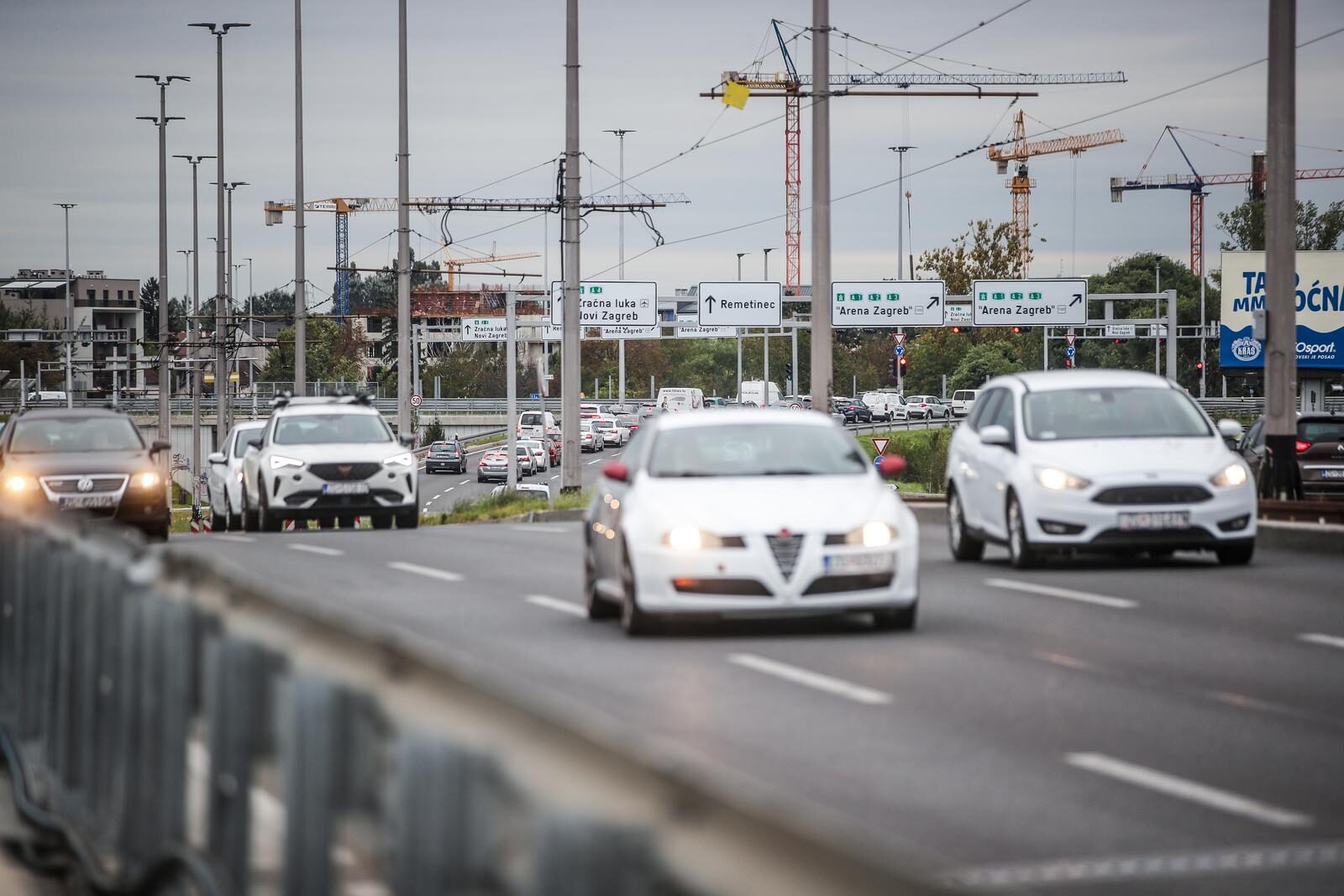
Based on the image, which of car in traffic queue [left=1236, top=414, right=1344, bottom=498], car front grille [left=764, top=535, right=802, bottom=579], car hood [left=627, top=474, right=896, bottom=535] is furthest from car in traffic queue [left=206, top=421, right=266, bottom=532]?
car front grille [left=764, top=535, right=802, bottom=579]

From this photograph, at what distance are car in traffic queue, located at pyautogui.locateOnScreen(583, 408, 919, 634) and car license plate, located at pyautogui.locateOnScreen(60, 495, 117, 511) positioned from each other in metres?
12.5

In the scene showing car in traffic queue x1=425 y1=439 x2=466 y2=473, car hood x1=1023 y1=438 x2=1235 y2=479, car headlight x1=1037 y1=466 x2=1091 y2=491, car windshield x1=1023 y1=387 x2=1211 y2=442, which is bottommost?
car in traffic queue x1=425 y1=439 x2=466 y2=473

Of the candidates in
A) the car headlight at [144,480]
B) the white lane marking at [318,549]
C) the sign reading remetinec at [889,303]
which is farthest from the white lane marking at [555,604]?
the sign reading remetinec at [889,303]

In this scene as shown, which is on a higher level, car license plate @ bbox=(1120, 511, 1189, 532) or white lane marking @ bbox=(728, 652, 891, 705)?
car license plate @ bbox=(1120, 511, 1189, 532)

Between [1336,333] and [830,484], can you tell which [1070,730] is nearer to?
[830,484]

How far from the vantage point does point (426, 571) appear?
60.4ft

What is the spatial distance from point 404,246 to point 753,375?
112m

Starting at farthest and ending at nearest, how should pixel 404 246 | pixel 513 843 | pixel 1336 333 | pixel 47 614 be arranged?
pixel 1336 333, pixel 404 246, pixel 47 614, pixel 513 843

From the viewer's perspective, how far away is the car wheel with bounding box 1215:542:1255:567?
677 inches

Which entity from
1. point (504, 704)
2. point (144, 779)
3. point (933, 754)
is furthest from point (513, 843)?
point (933, 754)

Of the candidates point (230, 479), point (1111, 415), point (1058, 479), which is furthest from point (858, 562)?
point (230, 479)

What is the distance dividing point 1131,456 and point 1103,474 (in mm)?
449

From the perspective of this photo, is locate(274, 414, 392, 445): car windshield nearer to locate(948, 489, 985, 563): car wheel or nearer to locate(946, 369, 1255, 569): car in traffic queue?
locate(948, 489, 985, 563): car wheel

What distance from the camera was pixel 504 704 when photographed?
320 centimetres
